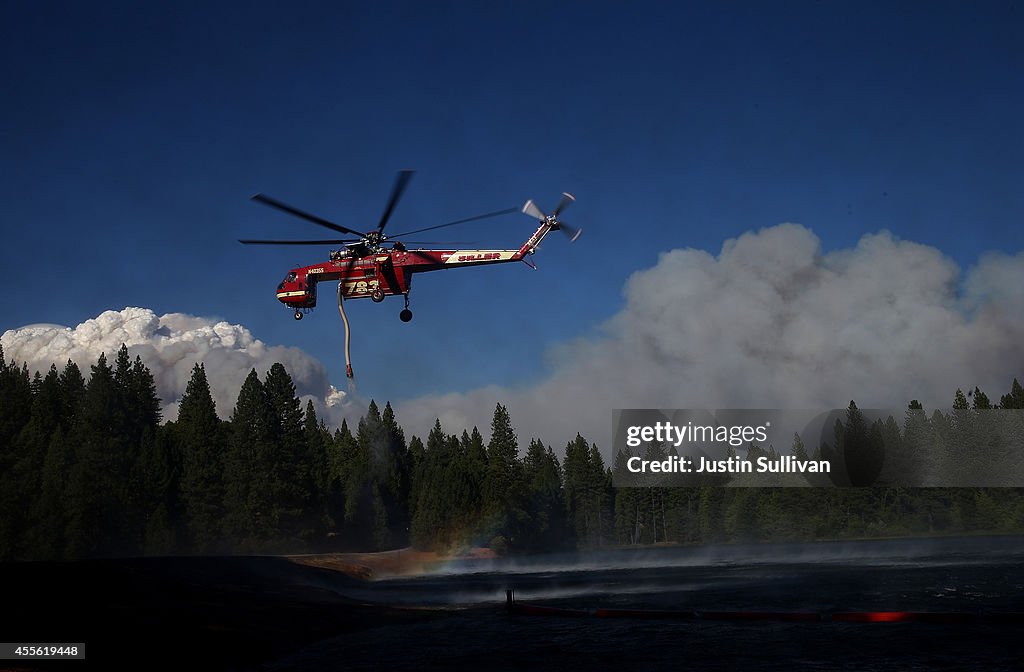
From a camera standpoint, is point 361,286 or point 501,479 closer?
point 361,286

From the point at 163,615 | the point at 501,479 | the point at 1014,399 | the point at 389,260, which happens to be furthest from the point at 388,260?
the point at 1014,399

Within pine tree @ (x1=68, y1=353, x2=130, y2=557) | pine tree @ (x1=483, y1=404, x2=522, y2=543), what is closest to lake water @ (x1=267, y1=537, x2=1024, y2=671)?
pine tree @ (x1=68, y1=353, x2=130, y2=557)

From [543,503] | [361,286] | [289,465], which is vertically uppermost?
[361,286]

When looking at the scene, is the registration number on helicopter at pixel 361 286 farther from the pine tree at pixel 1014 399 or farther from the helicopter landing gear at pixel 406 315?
the pine tree at pixel 1014 399

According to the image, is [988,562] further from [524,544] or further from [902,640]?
[524,544]

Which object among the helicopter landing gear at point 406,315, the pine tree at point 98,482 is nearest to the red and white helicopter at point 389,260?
the helicopter landing gear at point 406,315

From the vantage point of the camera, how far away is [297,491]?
125 metres

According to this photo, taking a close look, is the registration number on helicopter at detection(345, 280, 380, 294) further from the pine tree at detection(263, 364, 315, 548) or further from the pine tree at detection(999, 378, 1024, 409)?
the pine tree at detection(999, 378, 1024, 409)

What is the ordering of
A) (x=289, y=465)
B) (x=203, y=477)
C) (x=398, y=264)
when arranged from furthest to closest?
(x=289, y=465) → (x=203, y=477) → (x=398, y=264)

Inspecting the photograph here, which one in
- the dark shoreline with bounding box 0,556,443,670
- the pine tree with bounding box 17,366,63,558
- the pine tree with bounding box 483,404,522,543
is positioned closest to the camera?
the dark shoreline with bounding box 0,556,443,670

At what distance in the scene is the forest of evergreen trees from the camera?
337 feet

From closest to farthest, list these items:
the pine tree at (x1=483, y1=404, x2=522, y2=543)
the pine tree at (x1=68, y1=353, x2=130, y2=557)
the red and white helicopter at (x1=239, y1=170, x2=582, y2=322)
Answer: the red and white helicopter at (x1=239, y1=170, x2=582, y2=322) < the pine tree at (x1=68, y1=353, x2=130, y2=557) < the pine tree at (x1=483, y1=404, x2=522, y2=543)

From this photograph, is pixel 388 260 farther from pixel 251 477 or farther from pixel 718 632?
pixel 251 477

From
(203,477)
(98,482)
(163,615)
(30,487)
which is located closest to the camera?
(163,615)
